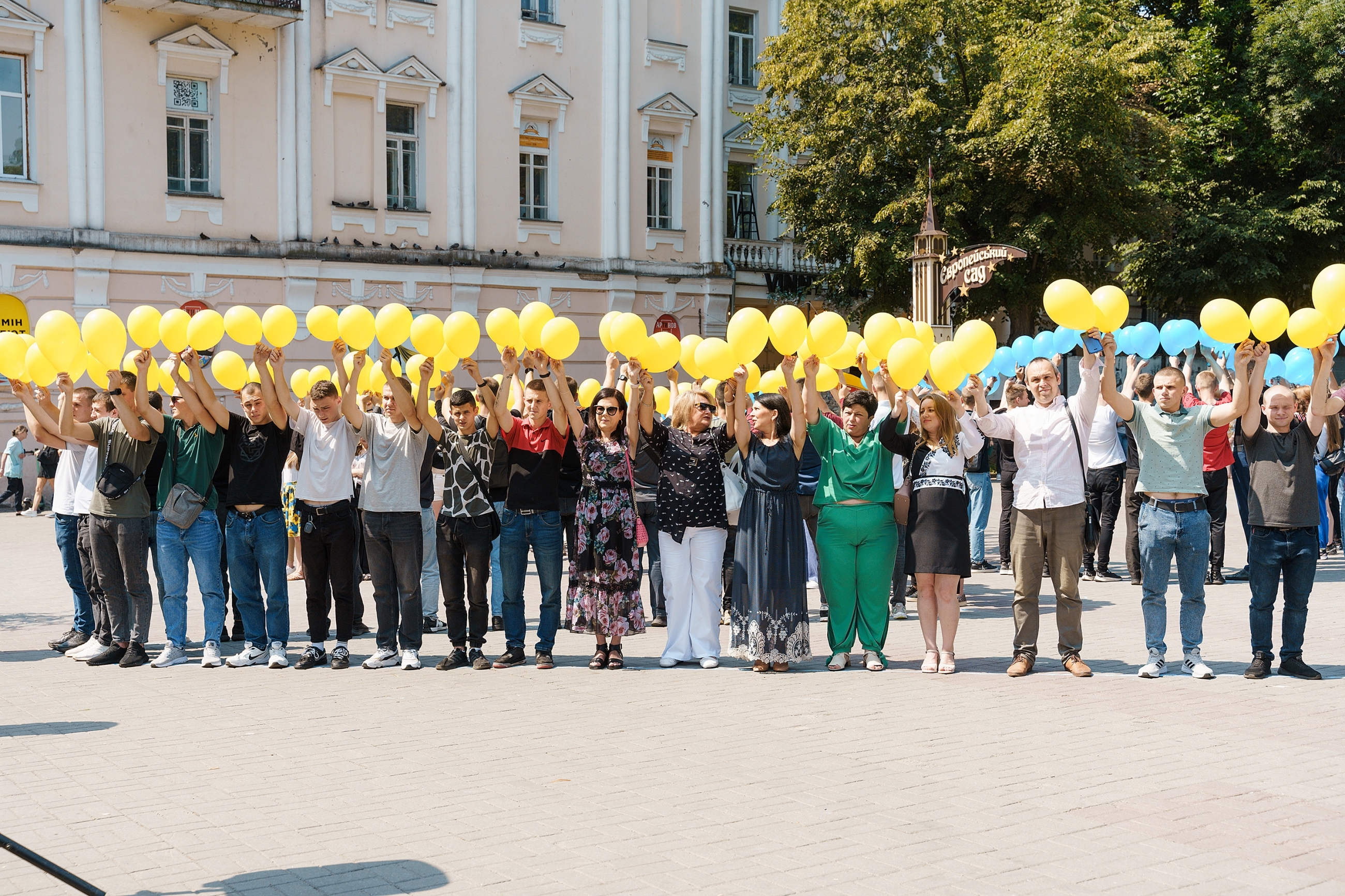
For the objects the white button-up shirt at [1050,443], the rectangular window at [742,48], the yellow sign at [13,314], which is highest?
the rectangular window at [742,48]

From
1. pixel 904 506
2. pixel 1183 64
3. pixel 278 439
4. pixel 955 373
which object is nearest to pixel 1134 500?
pixel 904 506

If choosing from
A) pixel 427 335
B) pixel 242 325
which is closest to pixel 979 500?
pixel 427 335

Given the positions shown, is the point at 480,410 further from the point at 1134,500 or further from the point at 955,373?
the point at 1134,500

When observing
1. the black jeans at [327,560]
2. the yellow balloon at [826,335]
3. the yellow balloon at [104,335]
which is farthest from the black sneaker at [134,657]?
the yellow balloon at [826,335]

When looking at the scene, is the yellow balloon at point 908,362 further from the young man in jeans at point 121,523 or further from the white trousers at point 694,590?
the young man in jeans at point 121,523

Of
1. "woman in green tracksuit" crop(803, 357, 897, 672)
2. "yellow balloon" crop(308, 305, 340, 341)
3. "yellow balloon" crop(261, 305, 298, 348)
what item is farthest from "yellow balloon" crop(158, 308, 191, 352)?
"woman in green tracksuit" crop(803, 357, 897, 672)

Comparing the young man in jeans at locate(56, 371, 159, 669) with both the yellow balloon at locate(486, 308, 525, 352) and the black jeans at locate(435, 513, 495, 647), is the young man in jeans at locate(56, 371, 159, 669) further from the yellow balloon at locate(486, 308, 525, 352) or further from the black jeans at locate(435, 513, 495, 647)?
the yellow balloon at locate(486, 308, 525, 352)

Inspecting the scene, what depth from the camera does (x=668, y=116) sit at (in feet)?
90.8

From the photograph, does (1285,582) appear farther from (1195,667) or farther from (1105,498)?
(1105,498)

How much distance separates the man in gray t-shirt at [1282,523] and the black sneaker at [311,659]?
5.87m

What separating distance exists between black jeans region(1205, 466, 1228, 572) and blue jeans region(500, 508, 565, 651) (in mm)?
6411

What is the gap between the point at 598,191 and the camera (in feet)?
89.6

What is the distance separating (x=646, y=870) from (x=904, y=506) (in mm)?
4811

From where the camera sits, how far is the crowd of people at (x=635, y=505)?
815 centimetres
